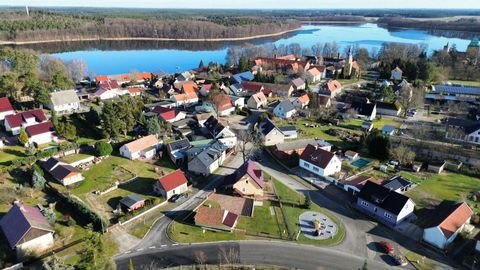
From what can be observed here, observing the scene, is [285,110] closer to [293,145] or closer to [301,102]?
[301,102]

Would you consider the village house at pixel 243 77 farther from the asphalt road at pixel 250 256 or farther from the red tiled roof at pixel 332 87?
the asphalt road at pixel 250 256

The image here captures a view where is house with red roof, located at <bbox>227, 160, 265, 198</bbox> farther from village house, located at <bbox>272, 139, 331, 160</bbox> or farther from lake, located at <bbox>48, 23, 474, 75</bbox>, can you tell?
lake, located at <bbox>48, 23, 474, 75</bbox>

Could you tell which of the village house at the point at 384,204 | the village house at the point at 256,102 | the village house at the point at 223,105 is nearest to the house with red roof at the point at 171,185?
the village house at the point at 384,204

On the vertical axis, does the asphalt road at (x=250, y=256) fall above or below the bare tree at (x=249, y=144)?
below

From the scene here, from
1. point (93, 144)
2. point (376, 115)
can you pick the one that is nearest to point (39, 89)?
point (93, 144)

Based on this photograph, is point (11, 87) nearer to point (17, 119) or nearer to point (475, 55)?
point (17, 119)

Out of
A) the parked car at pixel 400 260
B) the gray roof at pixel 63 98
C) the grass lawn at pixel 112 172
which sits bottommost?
the parked car at pixel 400 260

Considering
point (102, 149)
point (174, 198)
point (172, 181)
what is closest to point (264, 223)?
point (174, 198)
